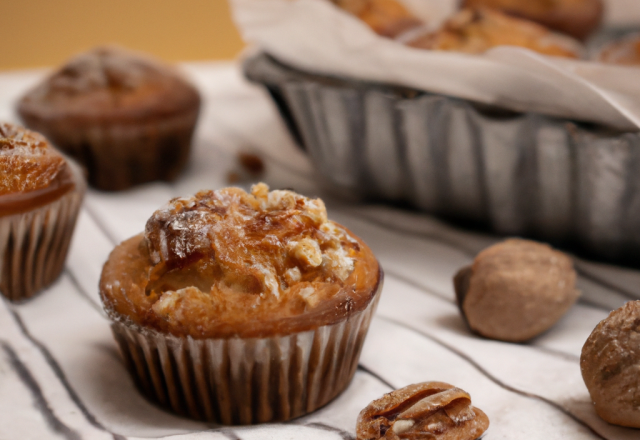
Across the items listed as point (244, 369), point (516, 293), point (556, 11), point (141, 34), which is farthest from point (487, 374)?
point (141, 34)

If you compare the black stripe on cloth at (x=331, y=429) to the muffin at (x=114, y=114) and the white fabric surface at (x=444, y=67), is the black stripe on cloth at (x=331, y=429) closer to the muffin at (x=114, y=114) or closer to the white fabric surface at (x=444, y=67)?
the white fabric surface at (x=444, y=67)

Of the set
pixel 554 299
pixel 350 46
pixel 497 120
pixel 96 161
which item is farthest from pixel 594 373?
pixel 96 161

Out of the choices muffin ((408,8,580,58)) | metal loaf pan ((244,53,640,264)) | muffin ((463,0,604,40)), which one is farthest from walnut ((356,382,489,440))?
muffin ((463,0,604,40))

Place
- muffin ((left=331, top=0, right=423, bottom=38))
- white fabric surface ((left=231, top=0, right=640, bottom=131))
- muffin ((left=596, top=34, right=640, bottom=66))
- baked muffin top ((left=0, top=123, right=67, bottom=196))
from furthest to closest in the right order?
muffin ((left=331, top=0, right=423, bottom=38)) < muffin ((left=596, top=34, right=640, bottom=66)) < white fabric surface ((left=231, top=0, right=640, bottom=131)) < baked muffin top ((left=0, top=123, right=67, bottom=196))

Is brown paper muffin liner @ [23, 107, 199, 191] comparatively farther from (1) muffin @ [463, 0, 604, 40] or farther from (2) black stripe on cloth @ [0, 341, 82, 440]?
(1) muffin @ [463, 0, 604, 40]

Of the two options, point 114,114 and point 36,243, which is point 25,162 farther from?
point 114,114

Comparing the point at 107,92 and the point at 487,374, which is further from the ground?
the point at 107,92

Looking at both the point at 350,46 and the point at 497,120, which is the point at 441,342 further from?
the point at 350,46
